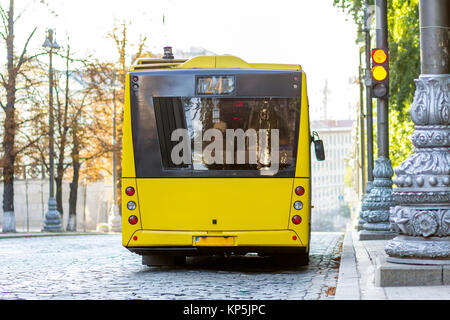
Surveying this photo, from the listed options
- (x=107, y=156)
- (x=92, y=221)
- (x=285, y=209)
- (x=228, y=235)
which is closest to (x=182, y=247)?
A: (x=228, y=235)

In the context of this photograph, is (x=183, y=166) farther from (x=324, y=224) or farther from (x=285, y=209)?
(x=324, y=224)

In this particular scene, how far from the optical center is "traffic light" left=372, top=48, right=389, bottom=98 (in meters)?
15.8

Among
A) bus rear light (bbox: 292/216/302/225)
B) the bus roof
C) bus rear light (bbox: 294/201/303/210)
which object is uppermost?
the bus roof

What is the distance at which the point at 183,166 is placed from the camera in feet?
43.2

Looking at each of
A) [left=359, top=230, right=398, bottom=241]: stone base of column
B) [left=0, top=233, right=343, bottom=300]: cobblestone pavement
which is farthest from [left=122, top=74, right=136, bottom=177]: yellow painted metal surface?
[left=359, top=230, right=398, bottom=241]: stone base of column

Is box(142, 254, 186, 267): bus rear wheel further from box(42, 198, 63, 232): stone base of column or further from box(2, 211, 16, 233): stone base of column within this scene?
box(42, 198, 63, 232): stone base of column

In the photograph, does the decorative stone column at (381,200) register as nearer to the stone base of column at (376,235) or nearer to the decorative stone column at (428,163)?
the stone base of column at (376,235)

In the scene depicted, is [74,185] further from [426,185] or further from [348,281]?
[426,185]

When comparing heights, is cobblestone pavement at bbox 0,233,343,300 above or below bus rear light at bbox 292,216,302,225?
below

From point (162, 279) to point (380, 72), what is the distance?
5.87m

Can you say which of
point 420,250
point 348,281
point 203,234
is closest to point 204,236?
point 203,234

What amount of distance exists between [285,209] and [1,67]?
1163 inches

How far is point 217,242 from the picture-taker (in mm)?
13055

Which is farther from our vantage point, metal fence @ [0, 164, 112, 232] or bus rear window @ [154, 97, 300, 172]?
metal fence @ [0, 164, 112, 232]
